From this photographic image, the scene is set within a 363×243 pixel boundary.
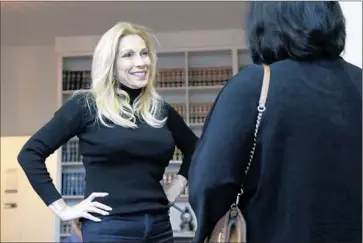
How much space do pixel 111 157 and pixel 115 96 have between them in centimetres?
20

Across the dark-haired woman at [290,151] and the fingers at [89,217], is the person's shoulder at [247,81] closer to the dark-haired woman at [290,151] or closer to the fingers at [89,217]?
the dark-haired woman at [290,151]

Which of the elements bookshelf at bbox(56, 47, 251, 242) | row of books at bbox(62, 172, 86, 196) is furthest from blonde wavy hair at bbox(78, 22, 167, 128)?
row of books at bbox(62, 172, 86, 196)

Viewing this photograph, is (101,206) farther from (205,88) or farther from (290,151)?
(205,88)

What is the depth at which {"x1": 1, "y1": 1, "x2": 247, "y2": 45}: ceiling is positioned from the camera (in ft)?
14.2

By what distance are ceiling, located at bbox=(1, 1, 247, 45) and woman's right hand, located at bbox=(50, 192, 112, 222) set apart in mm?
2849

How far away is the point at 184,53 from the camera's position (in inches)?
194

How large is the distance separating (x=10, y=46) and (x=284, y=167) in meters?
4.93

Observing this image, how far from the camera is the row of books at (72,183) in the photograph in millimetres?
4773

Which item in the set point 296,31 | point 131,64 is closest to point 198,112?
point 131,64

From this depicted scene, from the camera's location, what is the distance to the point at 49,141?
5.19 feet

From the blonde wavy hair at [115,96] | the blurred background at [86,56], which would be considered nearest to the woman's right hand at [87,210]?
the blonde wavy hair at [115,96]

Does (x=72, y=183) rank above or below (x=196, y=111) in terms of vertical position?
below

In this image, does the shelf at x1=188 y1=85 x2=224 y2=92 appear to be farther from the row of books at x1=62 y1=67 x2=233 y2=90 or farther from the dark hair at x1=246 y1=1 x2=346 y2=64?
Answer: the dark hair at x1=246 y1=1 x2=346 y2=64

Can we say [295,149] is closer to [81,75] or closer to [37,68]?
[81,75]
